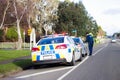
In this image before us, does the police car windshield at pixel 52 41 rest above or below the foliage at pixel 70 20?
below

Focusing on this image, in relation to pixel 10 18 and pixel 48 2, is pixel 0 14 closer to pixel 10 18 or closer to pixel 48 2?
pixel 10 18

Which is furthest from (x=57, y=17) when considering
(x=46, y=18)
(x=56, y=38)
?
(x=56, y=38)

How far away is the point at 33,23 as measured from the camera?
74.7 meters

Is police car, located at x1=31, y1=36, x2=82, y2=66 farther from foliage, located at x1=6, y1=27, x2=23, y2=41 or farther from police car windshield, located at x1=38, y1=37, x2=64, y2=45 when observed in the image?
foliage, located at x1=6, y1=27, x2=23, y2=41

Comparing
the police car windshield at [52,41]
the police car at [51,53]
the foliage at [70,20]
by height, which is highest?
the foliage at [70,20]

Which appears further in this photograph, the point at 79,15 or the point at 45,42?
the point at 79,15

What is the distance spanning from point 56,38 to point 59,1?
62539 mm

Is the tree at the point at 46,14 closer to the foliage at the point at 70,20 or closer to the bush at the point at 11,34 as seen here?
the foliage at the point at 70,20

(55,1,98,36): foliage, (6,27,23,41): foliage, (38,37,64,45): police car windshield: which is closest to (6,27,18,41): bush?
(6,27,23,41): foliage

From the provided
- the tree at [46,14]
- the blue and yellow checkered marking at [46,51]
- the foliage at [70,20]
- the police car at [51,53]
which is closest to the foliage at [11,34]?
the tree at [46,14]

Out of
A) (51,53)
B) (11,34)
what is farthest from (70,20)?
(51,53)

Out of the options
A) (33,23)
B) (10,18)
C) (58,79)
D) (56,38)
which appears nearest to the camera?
(58,79)

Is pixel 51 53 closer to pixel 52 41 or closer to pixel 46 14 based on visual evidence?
pixel 52 41

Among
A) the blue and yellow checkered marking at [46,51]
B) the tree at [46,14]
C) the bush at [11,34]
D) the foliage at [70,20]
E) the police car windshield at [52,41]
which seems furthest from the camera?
the foliage at [70,20]
